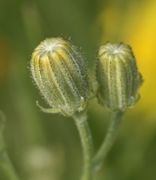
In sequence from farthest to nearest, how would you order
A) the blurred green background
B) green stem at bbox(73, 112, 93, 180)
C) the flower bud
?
the blurred green background < green stem at bbox(73, 112, 93, 180) < the flower bud

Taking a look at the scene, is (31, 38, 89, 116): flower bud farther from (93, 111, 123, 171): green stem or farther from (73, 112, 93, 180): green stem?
(93, 111, 123, 171): green stem

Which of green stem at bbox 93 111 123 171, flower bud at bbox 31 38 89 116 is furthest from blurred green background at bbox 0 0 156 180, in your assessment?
flower bud at bbox 31 38 89 116

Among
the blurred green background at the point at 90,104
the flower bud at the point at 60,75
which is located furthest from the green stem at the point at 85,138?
the blurred green background at the point at 90,104

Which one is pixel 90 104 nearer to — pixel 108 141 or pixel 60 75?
pixel 108 141

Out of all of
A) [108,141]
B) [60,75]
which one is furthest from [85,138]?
[60,75]

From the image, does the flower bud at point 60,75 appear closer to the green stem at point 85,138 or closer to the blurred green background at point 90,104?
the green stem at point 85,138

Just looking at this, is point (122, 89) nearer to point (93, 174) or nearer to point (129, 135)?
point (93, 174)
